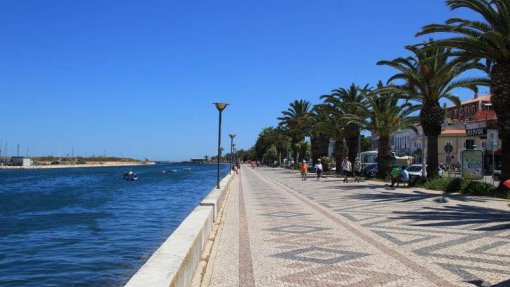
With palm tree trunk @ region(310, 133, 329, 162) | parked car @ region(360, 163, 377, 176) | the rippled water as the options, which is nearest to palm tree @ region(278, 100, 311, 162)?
palm tree trunk @ region(310, 133, 329, 162)

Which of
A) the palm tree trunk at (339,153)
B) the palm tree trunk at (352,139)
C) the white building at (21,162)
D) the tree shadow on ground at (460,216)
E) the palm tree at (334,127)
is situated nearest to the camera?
the tree shadow on ground at (460,216)

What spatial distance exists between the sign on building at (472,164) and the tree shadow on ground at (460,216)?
32.0ft

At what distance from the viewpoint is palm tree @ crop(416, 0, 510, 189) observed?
2072 cm

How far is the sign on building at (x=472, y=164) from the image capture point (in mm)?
A: 26641

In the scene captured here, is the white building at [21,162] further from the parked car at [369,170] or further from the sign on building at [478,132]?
the sign on building at [478,132]

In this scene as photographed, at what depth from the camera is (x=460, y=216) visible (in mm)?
14680

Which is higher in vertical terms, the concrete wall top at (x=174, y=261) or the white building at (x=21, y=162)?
the white building at (x=21, y=162)

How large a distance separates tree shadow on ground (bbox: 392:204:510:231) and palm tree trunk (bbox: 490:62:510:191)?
18.1 feet

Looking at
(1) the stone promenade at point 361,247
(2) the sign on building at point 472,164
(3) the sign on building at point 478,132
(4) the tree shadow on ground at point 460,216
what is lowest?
(1) the stone promenade at point 361,247

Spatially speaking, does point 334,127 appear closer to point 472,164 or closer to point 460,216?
point 472,164

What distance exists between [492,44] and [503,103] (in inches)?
97.2

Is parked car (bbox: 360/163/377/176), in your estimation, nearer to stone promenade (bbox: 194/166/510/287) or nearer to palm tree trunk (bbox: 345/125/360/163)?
palm tree trunk (bbox: 345/125/360/163)

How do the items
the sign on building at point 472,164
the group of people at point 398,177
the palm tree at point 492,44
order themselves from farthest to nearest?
the group of people at point 398,177 < the sign on building at point 472,164 < the palm tree at point 492,44

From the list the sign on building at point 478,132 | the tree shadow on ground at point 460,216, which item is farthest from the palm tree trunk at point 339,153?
the tree shadow on ground at point 460,216
